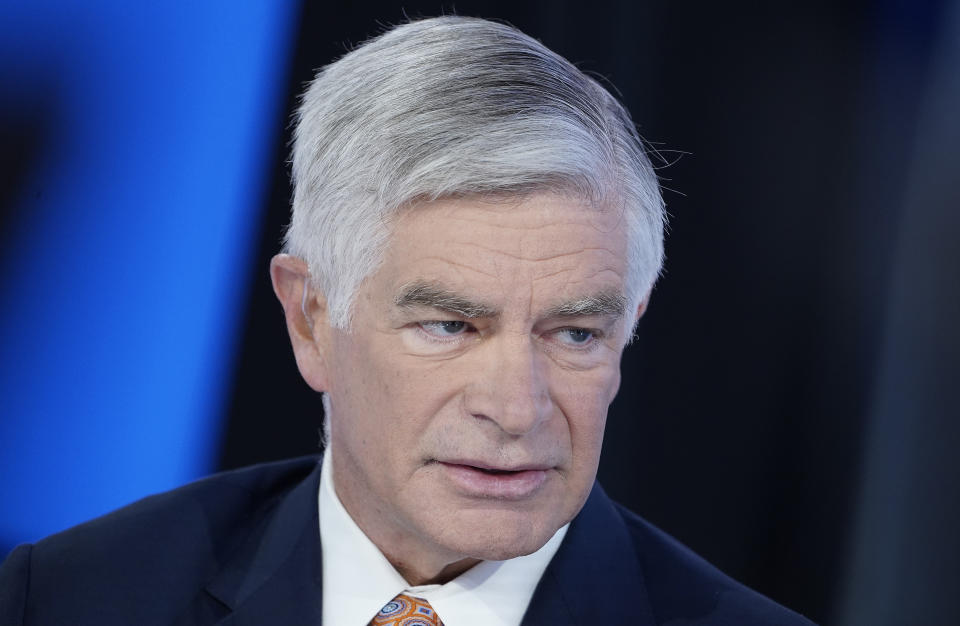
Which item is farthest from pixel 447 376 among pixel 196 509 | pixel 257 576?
pixel 196 509

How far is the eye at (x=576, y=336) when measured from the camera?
1645mm

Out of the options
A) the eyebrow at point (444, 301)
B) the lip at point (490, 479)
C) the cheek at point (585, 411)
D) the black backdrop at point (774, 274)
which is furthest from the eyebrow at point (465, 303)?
the black backdrop at point (774, 274)

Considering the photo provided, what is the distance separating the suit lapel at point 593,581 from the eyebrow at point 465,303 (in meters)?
0.43

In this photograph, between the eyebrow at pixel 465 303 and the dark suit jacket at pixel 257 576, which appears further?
the dark suit jacket at pixel 257 576

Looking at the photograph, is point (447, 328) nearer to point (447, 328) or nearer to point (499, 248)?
point (447, 328)

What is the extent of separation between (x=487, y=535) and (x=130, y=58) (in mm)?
1479

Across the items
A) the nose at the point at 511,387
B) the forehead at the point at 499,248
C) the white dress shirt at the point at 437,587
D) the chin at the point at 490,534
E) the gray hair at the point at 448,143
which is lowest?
the white dress shirt at the point at 437,587

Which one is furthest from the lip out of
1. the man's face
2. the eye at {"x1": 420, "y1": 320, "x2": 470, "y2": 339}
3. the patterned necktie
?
the patterned necktie

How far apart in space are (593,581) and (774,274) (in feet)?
2.82

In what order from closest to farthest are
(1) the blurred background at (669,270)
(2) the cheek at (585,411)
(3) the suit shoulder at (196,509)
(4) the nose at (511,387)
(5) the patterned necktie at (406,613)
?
(4) the nose at (511,387) → (2) the cheek at (585,411) → (5) the patterned necktie at (406,613) → (3) the suit shoulder at (196,509) → (1) the blurred background at (669,270)

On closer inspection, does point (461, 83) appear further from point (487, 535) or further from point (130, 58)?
point (130, 58)

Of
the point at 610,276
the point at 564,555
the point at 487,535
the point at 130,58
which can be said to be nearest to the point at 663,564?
the point at 564,555

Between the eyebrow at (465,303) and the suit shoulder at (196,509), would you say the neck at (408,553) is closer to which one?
the suit shoulder at (196,509)

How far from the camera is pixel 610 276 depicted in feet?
5.40
